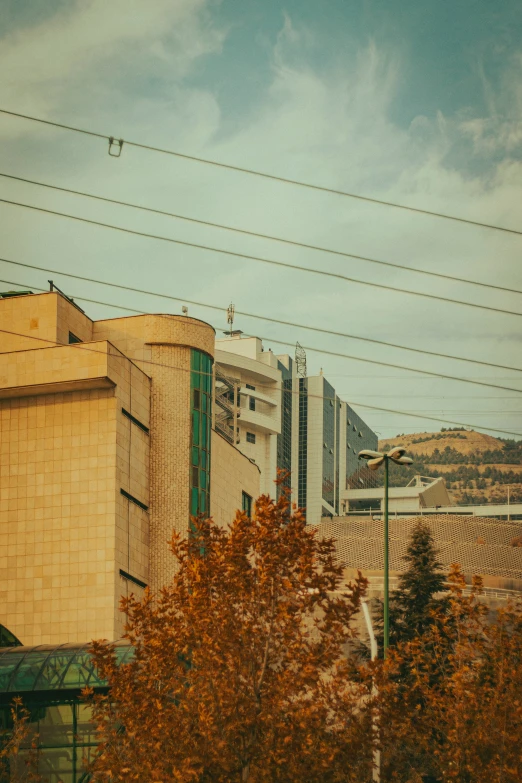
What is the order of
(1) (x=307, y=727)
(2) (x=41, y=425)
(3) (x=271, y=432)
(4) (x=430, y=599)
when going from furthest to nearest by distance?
(3) (x=271, y=432), (2) (x=41, y=425), (4) (x=430, y=599), (1) (x=307, y=727)

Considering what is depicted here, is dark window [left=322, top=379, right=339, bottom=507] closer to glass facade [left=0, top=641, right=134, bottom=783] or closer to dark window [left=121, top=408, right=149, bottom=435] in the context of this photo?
dark window [left=121, top=408, right=149, bottom=435]

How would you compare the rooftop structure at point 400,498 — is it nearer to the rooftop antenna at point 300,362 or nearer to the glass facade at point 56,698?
the rooftop antenna at point 300,362

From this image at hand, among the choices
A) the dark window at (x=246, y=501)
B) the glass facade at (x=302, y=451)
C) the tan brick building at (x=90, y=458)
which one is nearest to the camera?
the tan brick building at (x=90, y=458)

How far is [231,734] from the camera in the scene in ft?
66.6

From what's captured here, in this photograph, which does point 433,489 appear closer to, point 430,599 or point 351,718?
point 430,599

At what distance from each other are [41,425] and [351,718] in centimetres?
4478

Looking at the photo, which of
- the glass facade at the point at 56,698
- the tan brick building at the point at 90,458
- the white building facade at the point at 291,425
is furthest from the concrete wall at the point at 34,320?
the white building facade at the point at 291,425

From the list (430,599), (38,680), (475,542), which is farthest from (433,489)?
(38,680)

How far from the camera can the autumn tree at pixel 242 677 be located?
790 inches

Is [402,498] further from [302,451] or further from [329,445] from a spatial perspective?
[302,451]

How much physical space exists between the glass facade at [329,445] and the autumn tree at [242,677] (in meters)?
109

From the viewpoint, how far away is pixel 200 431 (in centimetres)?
6744

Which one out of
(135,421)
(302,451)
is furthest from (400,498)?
(135,421)

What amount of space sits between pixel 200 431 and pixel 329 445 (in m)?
68.4
